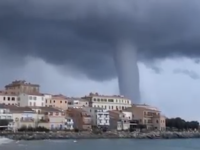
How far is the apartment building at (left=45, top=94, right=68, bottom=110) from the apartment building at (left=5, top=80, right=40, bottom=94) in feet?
15.2

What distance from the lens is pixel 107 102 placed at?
109 m

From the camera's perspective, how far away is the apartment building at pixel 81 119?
9268 cm

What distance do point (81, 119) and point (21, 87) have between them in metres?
18.0

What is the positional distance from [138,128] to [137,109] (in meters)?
5.27

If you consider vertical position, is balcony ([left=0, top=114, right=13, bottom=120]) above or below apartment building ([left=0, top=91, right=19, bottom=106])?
below

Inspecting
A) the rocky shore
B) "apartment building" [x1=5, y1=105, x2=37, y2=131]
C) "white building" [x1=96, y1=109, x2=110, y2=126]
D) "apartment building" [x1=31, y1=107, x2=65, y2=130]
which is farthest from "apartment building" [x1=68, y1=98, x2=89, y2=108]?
"apartment building" [x1=5, y1=105, x2=37, y2=131]

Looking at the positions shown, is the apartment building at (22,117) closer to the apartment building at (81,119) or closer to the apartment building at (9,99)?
the apartment building at (9,99)

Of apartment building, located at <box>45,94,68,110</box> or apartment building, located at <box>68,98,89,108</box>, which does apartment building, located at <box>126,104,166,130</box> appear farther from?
apartment building, located at <box>45,94,68,110</box>

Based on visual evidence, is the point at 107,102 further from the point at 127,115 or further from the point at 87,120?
the point at 87,120

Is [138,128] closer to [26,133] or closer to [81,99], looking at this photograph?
[81,99]

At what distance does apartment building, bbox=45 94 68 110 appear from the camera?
101 meters

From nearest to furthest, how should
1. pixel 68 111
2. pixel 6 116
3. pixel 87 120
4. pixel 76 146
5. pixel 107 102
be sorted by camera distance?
pixel 76 146 < pixel 6 116 < pixel 87 120 < pixel 68 111 < pixel 107 102

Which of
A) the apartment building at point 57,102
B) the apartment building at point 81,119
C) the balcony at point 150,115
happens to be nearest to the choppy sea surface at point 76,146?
the apartment building at point 81,119

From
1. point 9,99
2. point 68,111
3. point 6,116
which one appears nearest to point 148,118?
point 68,111
